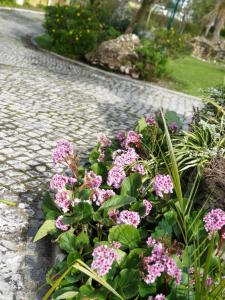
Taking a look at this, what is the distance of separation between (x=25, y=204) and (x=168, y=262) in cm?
213

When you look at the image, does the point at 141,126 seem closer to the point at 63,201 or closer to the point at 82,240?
the point at 63,201

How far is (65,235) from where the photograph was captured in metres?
3.32

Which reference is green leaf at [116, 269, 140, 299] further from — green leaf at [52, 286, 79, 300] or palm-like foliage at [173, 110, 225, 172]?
palm-like foliage at [173, 110, 225, 172]

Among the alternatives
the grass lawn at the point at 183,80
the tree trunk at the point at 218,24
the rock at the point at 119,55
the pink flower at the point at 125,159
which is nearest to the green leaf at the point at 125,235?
the pink flower at the point at 125,159

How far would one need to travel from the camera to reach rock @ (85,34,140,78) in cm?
1262

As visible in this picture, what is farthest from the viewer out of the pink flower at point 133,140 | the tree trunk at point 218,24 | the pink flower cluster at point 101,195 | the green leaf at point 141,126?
the tree trunk at point 218,24

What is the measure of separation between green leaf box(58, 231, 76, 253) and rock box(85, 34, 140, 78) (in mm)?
9728

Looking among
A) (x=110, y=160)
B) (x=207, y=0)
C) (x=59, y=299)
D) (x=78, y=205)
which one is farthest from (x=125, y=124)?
(x=207, y=0)

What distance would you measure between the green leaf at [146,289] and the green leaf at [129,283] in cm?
5

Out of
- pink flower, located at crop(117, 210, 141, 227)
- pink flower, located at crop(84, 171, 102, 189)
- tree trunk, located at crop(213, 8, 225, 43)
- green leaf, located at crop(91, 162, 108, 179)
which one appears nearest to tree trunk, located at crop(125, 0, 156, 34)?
green leaf, located at crop(91, 162, 108, 179)

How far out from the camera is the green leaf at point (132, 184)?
12.7 ft

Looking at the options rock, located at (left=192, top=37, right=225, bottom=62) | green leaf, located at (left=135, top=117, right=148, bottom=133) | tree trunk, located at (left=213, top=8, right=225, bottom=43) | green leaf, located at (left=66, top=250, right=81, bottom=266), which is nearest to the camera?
green leaf, located at (left=66, top=250, right=81, bottom=266)

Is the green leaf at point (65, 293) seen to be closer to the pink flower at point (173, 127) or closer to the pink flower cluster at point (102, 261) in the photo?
the pink flower cluster at point (102, 261)

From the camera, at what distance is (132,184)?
3.90 metres
